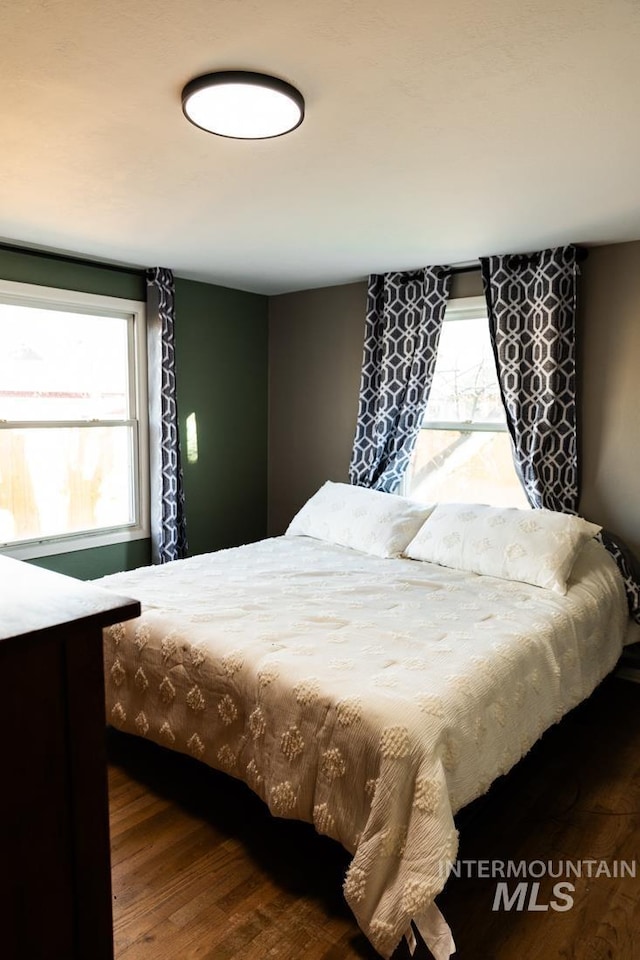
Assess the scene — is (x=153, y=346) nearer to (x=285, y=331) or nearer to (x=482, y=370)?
(x=285, y=331)

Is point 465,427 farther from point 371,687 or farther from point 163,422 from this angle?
point 371,687

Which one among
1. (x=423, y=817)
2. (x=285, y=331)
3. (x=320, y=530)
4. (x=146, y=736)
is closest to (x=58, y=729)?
(x=423, y=817)

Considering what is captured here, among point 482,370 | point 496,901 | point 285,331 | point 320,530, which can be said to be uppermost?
point 285,331

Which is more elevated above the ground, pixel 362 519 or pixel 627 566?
pixel 362 519

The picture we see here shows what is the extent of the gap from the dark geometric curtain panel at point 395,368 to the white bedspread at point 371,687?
3.89 ft

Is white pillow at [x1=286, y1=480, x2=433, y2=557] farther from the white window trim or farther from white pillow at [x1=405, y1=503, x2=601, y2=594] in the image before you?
the white window trim

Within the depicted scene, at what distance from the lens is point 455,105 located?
1.70 m

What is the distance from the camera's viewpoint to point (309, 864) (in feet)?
6.17

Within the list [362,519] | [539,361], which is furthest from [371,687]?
[539,361]

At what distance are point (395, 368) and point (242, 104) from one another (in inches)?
94.3

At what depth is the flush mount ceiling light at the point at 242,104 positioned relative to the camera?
1.56 metres

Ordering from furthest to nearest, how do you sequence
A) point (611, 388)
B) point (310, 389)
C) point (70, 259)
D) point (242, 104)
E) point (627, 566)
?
point (310, 389) < point (70, 259) < point (611, 388) < point (627, 566) < point (242, 104)

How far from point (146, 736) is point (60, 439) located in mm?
2018

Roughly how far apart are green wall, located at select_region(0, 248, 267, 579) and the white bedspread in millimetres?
1327
